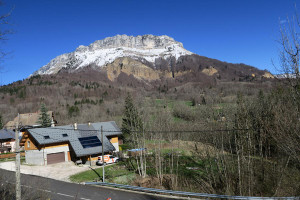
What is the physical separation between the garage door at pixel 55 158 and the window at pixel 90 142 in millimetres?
3160

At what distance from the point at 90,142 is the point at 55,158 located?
5.06 m

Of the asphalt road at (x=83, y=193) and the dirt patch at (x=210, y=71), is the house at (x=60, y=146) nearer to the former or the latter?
the asphalt road at (x=83, y=193)

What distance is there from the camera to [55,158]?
3055cm

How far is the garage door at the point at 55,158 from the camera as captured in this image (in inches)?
1188

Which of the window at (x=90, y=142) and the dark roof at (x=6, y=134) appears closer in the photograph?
the window at (x=90, y=142)

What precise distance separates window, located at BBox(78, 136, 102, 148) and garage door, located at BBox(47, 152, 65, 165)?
3160 millimetres

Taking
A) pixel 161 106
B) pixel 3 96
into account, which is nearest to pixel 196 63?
pixel 3 96

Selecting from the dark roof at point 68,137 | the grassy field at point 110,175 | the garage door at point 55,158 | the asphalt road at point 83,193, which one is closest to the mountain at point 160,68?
the dark roof at point 68,137

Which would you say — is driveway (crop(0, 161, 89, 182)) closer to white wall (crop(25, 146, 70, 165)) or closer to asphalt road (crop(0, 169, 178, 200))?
white wall (crop(25, 146, 70, 165))

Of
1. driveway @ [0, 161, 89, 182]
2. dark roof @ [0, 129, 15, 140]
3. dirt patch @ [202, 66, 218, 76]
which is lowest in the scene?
driveway @ [0, 161, 89, 182]

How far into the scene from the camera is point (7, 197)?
10266 millimetres

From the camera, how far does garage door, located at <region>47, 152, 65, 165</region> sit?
3017 centimetres

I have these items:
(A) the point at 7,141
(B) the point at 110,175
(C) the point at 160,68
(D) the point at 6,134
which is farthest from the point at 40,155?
(C) the point at 160,68

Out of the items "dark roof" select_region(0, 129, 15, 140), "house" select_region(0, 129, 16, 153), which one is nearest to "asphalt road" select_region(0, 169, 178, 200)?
"house" select_region(0, 129, 16, 153)
